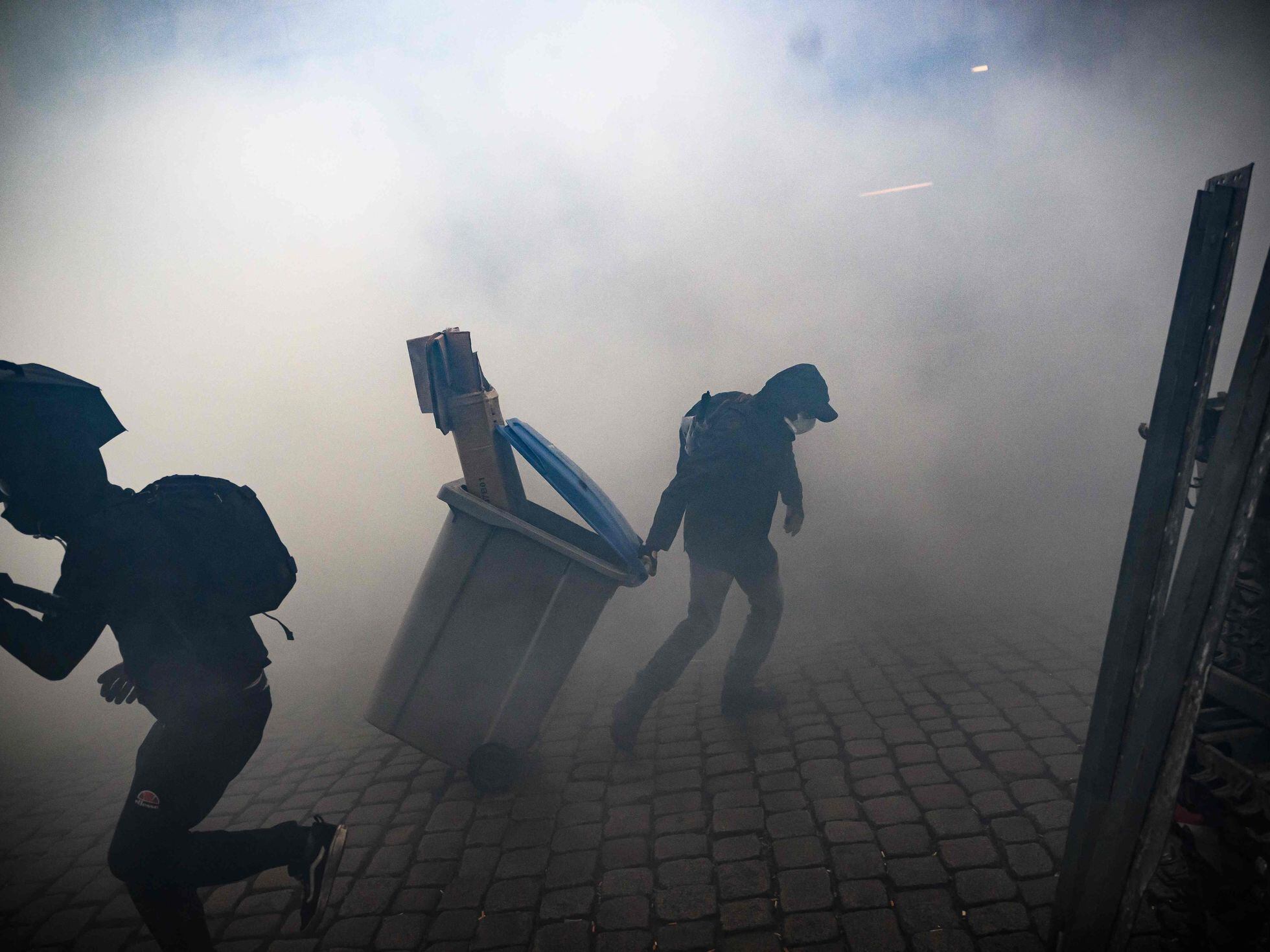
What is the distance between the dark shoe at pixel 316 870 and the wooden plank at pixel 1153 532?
2.37 m

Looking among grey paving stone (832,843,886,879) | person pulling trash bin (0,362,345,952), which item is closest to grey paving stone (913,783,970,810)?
grey paving stone (832,843,886,879)

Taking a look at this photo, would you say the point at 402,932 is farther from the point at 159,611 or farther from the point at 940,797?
the point at 940,797

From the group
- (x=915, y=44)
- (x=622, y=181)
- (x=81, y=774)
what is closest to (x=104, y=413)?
(x=81, y=774)

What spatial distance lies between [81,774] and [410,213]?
5262 millimetres

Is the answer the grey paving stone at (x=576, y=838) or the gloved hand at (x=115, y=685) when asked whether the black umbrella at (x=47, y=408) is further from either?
the grey paving stone at (x=576, y=838)

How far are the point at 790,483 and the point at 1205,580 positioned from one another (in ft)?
7.88

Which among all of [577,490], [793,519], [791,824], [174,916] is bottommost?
[791,824]

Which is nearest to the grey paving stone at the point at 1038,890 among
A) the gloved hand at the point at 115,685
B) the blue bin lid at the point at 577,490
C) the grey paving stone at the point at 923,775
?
the grey paving stone at the point at 923,775

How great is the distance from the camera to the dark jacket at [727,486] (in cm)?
345

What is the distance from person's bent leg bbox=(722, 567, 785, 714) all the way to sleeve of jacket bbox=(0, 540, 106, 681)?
2.75m

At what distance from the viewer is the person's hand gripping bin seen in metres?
2.91

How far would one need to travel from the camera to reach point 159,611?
204cm

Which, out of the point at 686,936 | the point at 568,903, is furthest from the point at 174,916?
the point at 686,936

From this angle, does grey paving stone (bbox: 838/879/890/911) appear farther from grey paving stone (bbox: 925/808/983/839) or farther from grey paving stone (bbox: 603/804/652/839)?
grey paving stone (bbox: 603/804/652/839)
